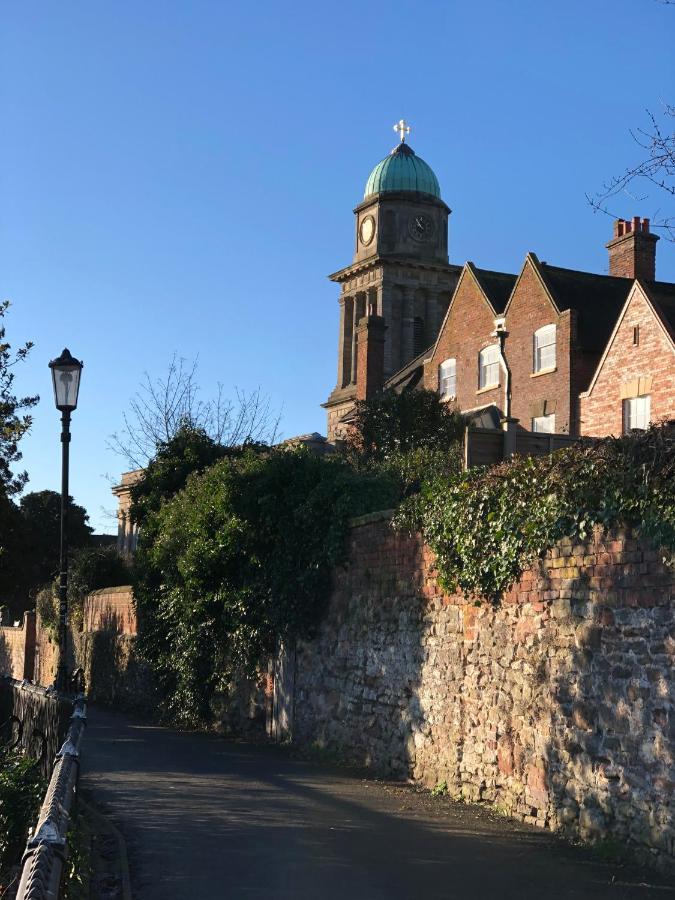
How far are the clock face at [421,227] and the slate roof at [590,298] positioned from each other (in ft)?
115

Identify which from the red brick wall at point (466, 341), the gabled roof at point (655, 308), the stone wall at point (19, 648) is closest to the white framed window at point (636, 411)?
the gabled roof at point (655, 308)

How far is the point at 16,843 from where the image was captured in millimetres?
8438

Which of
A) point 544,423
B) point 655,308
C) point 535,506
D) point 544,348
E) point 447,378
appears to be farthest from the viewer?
point 447,378

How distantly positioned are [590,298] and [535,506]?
28071 mm

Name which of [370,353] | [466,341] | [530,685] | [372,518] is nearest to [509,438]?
[372,518]

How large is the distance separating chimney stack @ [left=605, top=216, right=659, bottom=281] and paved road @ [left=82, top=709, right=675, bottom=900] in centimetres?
2881

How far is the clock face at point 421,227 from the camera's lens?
72750 mm

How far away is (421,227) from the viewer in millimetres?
73188

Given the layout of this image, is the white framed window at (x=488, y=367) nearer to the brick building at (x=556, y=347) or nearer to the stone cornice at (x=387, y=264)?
the brick building at (x=556, y=347)

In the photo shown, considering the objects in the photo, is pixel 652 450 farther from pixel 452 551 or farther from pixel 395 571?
pixel 395 571

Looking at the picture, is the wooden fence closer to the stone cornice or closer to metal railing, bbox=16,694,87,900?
metal railing, bbox=16,694,87,900

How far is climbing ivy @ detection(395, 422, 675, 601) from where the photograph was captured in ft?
28.9

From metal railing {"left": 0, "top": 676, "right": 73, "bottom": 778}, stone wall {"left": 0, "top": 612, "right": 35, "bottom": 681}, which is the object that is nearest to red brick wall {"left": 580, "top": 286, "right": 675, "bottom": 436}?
metal railing {"left": 0, "top": 676, "right": 73, "bottom": 778}

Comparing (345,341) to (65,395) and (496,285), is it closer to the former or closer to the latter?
(496,285)
